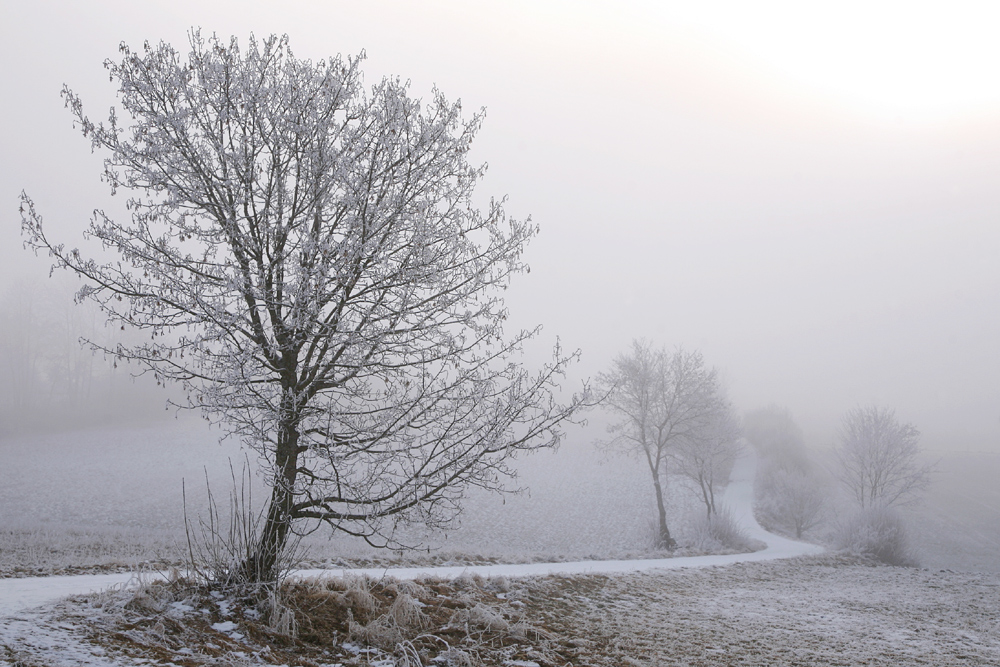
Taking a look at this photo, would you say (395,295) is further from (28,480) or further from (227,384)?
(28,480)

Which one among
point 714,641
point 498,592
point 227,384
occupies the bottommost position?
point 714,641

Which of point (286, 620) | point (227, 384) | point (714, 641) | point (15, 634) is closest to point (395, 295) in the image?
point (227, 384)

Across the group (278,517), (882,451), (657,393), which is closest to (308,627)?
(278,517)

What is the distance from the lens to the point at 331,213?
230 inches

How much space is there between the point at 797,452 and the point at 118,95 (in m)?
58.0

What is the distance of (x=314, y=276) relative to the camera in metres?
4.88

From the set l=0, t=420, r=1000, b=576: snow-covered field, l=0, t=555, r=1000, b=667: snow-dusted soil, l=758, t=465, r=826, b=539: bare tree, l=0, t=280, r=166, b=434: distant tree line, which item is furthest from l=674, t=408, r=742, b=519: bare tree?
l=0, t=280, r=166, b=434: distant tree line

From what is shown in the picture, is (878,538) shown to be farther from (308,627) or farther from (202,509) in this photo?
(202,509)

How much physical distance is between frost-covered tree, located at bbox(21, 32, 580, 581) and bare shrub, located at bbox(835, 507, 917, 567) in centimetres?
2151

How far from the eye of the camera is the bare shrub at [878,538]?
2109 cm

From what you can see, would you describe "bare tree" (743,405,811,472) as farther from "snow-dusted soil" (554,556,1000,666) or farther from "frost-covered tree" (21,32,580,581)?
"frost-covered tree" (21,32,580,581)

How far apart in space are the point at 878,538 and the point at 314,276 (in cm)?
2446

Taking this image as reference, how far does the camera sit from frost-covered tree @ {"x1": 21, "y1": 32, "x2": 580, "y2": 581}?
16.6 feet

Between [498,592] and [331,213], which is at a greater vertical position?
[331,213]
